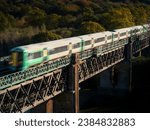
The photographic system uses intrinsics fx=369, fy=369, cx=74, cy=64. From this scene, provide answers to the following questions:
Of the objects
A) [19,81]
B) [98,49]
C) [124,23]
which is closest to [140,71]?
[98,49]

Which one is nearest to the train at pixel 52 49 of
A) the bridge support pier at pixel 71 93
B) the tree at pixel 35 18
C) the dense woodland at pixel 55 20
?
the bridge support pier at pixel 71 93

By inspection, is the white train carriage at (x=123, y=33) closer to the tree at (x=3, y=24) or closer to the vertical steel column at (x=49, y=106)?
the vertical steel column at (x=49, y=106)

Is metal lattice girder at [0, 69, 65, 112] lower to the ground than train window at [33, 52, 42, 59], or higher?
lower

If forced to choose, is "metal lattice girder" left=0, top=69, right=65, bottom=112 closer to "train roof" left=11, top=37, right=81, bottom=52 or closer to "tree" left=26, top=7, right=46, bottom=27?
"train roof" left=11, top=37, right=81, bottom=52

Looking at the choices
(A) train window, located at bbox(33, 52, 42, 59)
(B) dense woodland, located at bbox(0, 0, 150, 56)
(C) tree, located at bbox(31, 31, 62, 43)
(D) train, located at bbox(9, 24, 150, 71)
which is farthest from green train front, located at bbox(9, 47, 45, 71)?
(B) dense woodland, located at bbox(0, 0, 150, 56)

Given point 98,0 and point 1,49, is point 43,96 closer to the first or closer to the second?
point 1,49

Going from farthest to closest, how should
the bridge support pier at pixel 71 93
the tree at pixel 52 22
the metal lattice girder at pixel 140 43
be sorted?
1. the tree at pixel 52 22
2. the metal lattice girder at pixel 140 43
3. the bridge support pier at pixel 71 93
